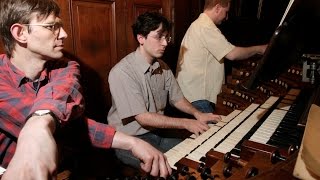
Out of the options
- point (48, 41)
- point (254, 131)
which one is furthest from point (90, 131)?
point (254, 131)

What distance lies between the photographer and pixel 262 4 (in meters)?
4.55

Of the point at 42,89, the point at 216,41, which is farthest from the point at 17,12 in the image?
the point at 216,41

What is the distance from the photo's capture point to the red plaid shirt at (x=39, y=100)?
1159mm

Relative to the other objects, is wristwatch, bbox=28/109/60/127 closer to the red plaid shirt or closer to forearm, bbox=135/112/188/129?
the red plaid shirt

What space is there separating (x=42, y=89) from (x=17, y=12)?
0.55 meters

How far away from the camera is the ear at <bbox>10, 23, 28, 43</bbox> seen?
1573mm

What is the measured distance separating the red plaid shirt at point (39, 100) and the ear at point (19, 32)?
123 millimetres

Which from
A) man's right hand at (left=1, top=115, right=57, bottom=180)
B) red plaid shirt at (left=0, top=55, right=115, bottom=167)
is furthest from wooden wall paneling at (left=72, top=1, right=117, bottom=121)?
man's right hand at (left=1, top=115, right=57, bottom=180)

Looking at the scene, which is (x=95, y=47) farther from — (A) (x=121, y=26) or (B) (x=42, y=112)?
(B) (x=42, y=112)

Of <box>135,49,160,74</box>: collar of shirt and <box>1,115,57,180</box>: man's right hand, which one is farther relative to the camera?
<box>135,49,160,74</box>: collar of shirt

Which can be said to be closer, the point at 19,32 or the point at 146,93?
the point at 19,32

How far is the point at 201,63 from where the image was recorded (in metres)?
3.38

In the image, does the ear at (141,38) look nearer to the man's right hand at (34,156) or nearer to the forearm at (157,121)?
the forearm at (157,121)

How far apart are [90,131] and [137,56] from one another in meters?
1.23
